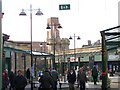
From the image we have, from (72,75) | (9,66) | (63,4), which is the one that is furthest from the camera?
(9,66)

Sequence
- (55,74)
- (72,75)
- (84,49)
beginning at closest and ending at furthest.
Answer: (55,74), (72,75), (84,49)

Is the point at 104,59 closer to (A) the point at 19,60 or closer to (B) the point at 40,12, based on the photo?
(B) the point at 40,12

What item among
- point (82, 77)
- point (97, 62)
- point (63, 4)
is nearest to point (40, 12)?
point (82, 77)

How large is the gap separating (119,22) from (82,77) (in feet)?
25.1

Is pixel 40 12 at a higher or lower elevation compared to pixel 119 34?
higher

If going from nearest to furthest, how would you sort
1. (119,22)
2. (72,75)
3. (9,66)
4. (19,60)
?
1. (72,75)
2. (119,22)
3. (9,66)
4. (19,60)

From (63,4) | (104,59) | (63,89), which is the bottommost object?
(63,89)

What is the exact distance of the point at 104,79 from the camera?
2684 centimetres

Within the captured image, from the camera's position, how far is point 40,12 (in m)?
34.0

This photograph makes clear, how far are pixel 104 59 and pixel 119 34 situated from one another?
175cm

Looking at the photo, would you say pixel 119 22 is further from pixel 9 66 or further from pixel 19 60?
pixel 19 60

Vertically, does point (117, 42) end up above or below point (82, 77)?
above

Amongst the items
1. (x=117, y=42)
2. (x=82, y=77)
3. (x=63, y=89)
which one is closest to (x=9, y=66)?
(x=63, y=89)

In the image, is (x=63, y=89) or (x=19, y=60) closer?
(x=63, y=89)
